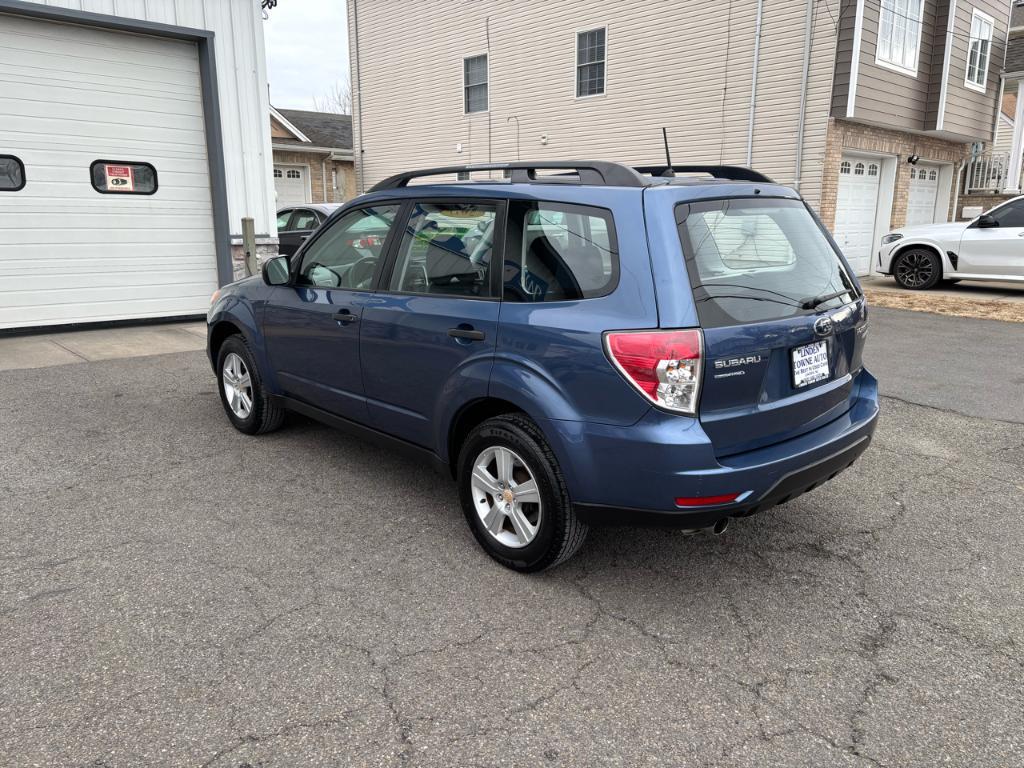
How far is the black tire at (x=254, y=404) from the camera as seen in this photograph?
200 inches

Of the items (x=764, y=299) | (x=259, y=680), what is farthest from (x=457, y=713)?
(x=764, y=299)

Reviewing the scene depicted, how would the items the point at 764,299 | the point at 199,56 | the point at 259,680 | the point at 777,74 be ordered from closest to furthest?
the point at 259,680
the point at 764,299
the point at 199,56
the point at 777,74

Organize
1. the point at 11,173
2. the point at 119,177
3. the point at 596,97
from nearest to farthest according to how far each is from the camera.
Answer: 1. the point at 11,173
2. the point at 119,177
3. the point at 596,97

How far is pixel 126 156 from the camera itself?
9203mm

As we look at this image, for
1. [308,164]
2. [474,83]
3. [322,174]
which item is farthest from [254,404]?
[322,174]

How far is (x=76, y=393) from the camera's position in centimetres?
636

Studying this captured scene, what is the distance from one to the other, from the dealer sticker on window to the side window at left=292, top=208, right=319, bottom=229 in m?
10.5

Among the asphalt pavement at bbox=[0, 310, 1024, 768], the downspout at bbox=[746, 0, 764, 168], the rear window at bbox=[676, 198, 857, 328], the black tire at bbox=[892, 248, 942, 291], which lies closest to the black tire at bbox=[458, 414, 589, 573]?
the asphalt pavement at bbox=[0, 310, 1024, 768]

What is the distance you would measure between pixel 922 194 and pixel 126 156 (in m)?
15.6

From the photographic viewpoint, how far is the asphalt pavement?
2.37 metres

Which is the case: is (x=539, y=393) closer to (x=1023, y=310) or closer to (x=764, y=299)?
(x=764, y=299)

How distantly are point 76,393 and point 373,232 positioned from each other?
12.2ft

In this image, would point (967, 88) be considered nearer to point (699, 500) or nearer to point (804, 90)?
point (804, 90)

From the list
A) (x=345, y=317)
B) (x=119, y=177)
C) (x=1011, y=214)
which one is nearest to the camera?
(x=345, y=317)
